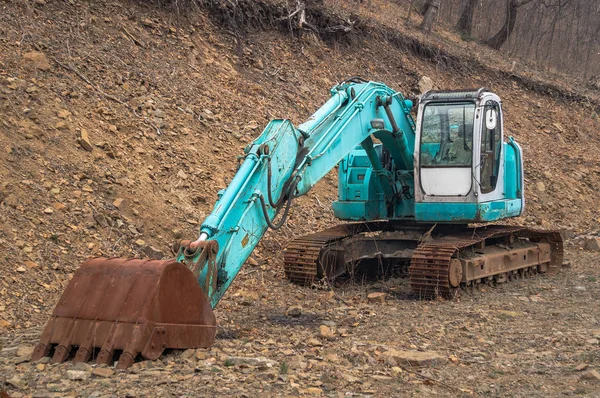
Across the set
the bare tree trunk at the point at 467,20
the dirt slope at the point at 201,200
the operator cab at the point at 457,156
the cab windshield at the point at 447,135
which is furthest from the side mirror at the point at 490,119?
the bare tree trunk at the point at 467,20

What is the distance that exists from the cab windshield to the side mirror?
9.0 inches

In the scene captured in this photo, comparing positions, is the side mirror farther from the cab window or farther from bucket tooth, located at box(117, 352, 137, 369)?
bucket tooth, located at box(117, 352, 137, 369)

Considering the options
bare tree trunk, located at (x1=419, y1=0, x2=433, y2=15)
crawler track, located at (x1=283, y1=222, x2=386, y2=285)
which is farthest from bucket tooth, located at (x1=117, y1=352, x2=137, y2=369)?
bare tree trunk, located at (x1=419, y1=0, x2=433, y2=15)

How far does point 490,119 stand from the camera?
1023 centimetres

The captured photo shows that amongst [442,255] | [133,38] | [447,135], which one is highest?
[133,38]

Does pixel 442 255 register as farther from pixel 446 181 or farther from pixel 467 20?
pixel 467 20

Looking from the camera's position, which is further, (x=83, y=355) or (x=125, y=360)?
(x=83, y=355)

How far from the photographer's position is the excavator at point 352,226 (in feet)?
19.8

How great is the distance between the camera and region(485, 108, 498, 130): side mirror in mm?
10172

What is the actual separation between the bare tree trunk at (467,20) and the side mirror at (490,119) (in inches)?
658

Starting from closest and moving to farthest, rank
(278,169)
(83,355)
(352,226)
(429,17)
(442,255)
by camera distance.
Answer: (83,355), (278,169), (442,255), (352,226), (429,17)

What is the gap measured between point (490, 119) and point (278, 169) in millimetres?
3734

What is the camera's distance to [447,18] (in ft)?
92.0

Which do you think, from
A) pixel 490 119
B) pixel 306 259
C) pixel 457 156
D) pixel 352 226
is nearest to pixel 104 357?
pixel 306 259
